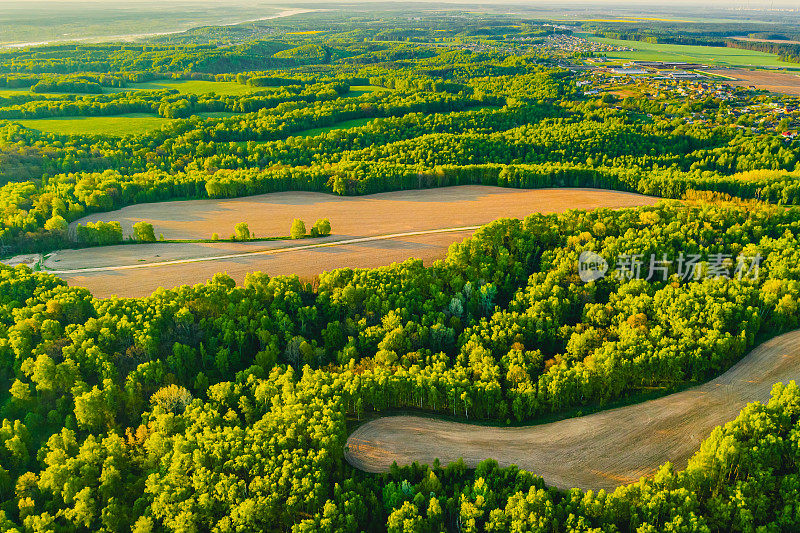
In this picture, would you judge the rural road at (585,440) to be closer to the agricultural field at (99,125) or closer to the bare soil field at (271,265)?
the bare soil field at (271,265)

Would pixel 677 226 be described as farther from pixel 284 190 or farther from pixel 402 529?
pixel 284 190

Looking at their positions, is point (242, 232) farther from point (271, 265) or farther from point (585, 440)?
point (585, 440)

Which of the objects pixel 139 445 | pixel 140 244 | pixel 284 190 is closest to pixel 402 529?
pixel 139 445

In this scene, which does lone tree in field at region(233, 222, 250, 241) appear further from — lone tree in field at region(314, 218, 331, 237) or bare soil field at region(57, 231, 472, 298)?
lone tree in field at region(314, 218, 331, 237)

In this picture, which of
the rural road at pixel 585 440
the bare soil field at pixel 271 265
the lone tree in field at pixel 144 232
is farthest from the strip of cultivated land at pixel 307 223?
the rural road at pixel 585 440

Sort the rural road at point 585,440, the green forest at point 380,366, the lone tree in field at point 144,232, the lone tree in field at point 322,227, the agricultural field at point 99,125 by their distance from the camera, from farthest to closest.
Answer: the agricultural field at point 99,125 < the lone tree in field at point 322,227 < the lone tree in field at point 144,232 < the rural road at point 585,440 < the green forest at point 380,366

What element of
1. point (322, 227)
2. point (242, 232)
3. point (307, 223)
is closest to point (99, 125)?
point (242, 232)

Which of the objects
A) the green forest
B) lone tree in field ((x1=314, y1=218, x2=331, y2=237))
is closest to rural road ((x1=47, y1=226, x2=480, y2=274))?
lone tree in field ((x1=314, y1=218, x2=331, y2=237))
